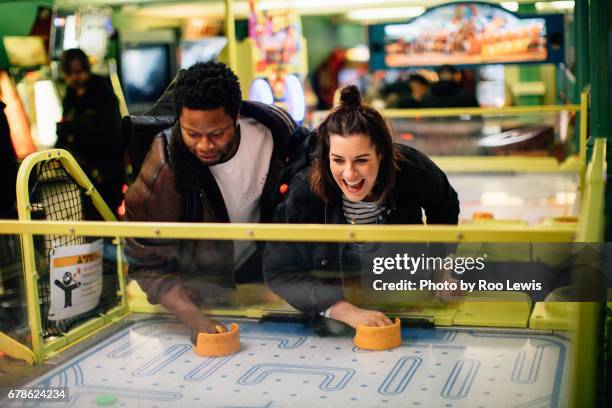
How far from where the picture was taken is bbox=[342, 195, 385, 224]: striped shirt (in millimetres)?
2746

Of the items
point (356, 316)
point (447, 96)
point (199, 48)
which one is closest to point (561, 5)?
point (447, 96)

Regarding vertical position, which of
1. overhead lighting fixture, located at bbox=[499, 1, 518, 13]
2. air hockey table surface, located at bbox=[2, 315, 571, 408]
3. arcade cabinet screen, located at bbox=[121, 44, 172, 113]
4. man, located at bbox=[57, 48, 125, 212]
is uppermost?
overhead lighting fixture, located at bbox=[499, 1, 518, 13]

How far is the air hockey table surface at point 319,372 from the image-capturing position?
2.13 metres

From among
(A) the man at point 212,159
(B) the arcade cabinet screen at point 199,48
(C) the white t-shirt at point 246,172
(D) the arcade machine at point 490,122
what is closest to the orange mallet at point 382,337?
(A) the man at point 212,159

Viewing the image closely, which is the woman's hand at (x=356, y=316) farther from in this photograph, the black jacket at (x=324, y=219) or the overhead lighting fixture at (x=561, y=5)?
the overhead lighting fixture at (x=561, y=5)

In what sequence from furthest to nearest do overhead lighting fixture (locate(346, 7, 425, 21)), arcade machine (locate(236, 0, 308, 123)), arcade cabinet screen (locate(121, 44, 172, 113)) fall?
overhead lighting fixture (locate(346, 7, 425, 21)) → arcade cabinet screen (locate(121, 44, 172, 113)) → arcade machine (locate(236, 0, 308, 123))

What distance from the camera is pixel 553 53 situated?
19.2 feet

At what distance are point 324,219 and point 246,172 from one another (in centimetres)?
56

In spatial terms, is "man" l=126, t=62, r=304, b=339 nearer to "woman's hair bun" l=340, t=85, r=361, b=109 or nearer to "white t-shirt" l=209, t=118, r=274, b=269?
"white t-shirt" l=209, t=118, r=274, b=269

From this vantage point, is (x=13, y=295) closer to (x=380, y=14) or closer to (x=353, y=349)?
(x=353, y=349)

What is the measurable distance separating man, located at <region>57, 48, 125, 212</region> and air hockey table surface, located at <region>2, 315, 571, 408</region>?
1.67m

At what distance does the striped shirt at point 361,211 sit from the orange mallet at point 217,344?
0.61m

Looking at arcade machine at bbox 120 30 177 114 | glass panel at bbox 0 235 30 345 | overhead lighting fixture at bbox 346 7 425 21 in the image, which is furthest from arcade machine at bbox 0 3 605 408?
overhead lighting fixture at bbox 346 7 425 21

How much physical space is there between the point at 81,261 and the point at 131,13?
5.95 m
